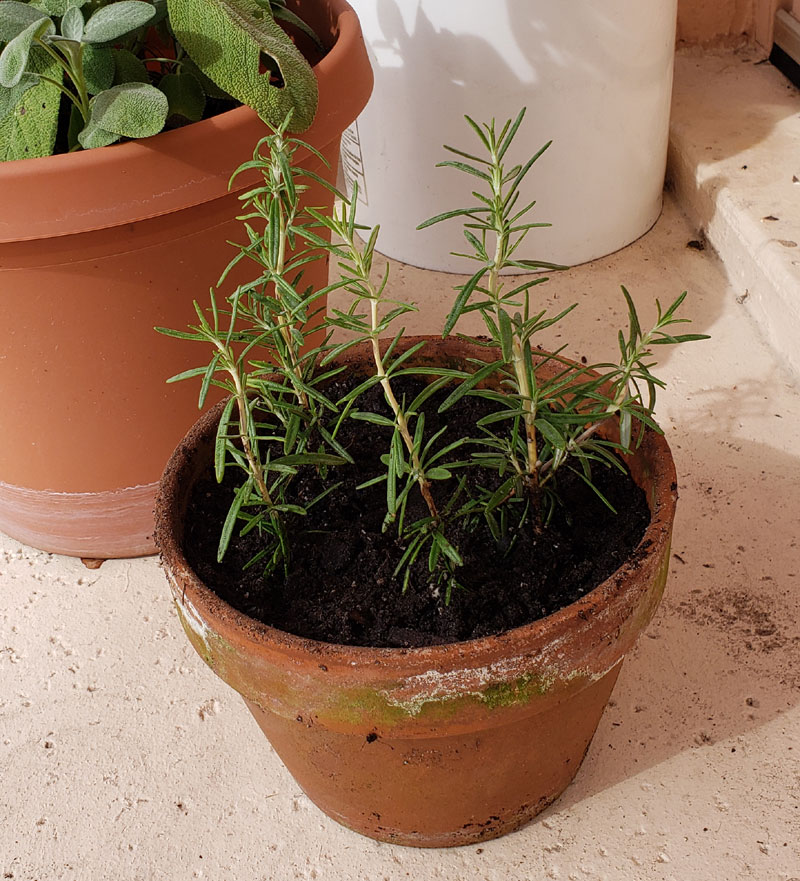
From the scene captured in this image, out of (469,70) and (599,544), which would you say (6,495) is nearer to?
(599,544)

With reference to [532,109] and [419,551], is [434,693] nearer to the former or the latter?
[419,551]

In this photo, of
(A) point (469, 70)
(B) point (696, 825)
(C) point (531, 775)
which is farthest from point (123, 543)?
(A) point (469, 70)

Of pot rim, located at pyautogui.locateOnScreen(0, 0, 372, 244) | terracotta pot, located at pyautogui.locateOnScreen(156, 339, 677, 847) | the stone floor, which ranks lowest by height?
the stone floor

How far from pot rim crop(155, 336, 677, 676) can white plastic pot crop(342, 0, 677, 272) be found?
93 cm

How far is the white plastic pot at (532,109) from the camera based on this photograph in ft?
5.32

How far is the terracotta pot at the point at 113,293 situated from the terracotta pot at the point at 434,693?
0.75 feet

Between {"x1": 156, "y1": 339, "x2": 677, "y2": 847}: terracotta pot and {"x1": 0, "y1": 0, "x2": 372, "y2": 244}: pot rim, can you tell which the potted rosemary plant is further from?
{"x1": 0, "y1": 0, "x2": 372, "y2": 244}: pot rim

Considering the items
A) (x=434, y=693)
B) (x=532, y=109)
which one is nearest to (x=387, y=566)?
(x=434, y=693)

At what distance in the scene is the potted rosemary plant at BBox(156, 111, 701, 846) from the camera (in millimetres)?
817

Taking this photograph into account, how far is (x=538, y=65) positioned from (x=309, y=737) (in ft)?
3.94

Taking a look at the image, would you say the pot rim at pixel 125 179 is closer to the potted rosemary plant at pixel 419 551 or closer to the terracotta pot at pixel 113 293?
the terracotta pot at pixel 113 293

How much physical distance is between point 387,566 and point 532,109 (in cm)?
105

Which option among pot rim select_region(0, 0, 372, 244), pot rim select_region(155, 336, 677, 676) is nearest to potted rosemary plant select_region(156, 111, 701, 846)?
pot rim select_region(155, 336, 677, 676)

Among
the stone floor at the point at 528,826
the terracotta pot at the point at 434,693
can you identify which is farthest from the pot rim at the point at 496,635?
the stone floor at the point at 528,826
